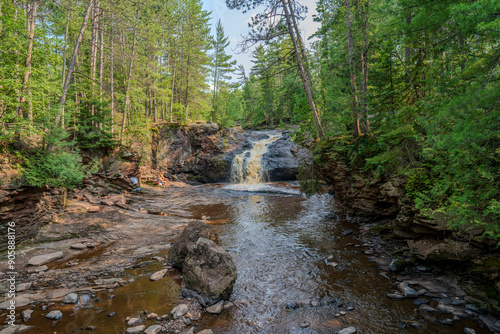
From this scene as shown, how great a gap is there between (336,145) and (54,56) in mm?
13250

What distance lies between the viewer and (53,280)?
16.6 feet

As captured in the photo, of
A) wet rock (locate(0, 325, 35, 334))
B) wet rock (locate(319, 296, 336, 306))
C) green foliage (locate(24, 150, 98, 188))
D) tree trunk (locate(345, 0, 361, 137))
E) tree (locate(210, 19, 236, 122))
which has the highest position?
tree (locate(210, 19, 236, 122))

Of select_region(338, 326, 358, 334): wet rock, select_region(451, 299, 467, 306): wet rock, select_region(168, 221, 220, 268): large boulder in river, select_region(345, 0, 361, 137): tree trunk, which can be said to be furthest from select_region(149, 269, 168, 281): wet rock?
select_region(345, 0, 361, 137): tree trunk

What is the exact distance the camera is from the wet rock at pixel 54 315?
379 centimetres

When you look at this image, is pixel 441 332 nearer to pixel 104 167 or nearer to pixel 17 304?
pixel 17 304

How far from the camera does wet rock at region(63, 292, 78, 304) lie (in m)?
4.22

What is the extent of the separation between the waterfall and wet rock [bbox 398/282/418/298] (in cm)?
1657

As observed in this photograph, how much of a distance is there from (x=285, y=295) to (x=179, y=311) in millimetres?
2280

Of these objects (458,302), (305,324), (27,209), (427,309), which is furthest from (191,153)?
(458,302)

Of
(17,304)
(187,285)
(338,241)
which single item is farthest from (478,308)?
(17,304)

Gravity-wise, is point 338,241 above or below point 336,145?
below

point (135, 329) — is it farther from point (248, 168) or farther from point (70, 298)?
point (248, 168)

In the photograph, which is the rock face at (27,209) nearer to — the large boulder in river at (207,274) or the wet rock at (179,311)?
the large boulder in river at (207,274)

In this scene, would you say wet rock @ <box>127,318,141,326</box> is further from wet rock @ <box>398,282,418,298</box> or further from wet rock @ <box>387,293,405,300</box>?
wet rock @ <box>398,282,418,298</box>
